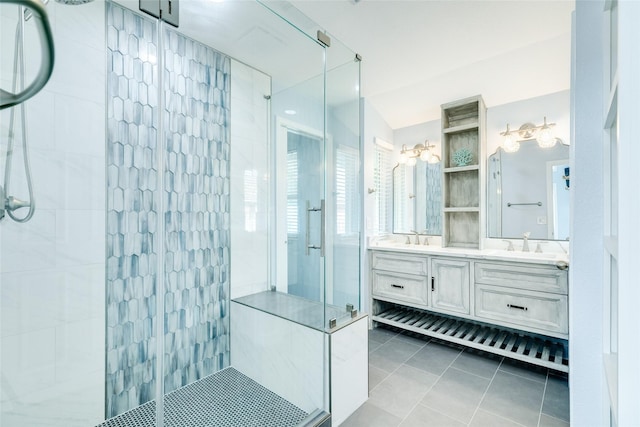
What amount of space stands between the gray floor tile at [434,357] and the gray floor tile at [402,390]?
Result: 9cm

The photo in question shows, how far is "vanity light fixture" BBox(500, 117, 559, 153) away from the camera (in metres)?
2.46

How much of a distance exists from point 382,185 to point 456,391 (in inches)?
82.5

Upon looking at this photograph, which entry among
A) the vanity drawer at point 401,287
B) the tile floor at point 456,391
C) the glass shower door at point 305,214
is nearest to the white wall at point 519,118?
the vanity drawer at point 401,287

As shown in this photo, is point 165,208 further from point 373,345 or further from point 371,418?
point 373,345

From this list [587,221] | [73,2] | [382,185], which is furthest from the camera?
[382,185]

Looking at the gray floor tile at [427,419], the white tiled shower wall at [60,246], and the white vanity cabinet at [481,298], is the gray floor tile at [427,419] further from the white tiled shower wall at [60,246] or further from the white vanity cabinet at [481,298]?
the white tiled shower wall at [60,246]

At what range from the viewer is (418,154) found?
3.21 meters

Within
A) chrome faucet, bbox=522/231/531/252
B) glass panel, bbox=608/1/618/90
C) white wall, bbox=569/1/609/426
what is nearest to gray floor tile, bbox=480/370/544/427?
white wall, bbox=569/1/609/426

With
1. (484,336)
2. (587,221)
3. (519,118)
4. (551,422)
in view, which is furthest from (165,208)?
(519,118)

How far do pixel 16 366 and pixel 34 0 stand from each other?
63.9 inches

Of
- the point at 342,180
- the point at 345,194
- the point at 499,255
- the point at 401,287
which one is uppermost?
the point at 342,180

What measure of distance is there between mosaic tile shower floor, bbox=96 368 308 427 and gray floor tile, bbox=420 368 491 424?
86 cm

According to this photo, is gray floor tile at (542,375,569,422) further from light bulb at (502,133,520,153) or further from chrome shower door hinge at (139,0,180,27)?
chrome shower door hinge at (139,0,180,27)

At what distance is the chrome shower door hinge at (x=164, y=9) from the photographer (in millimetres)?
1602
